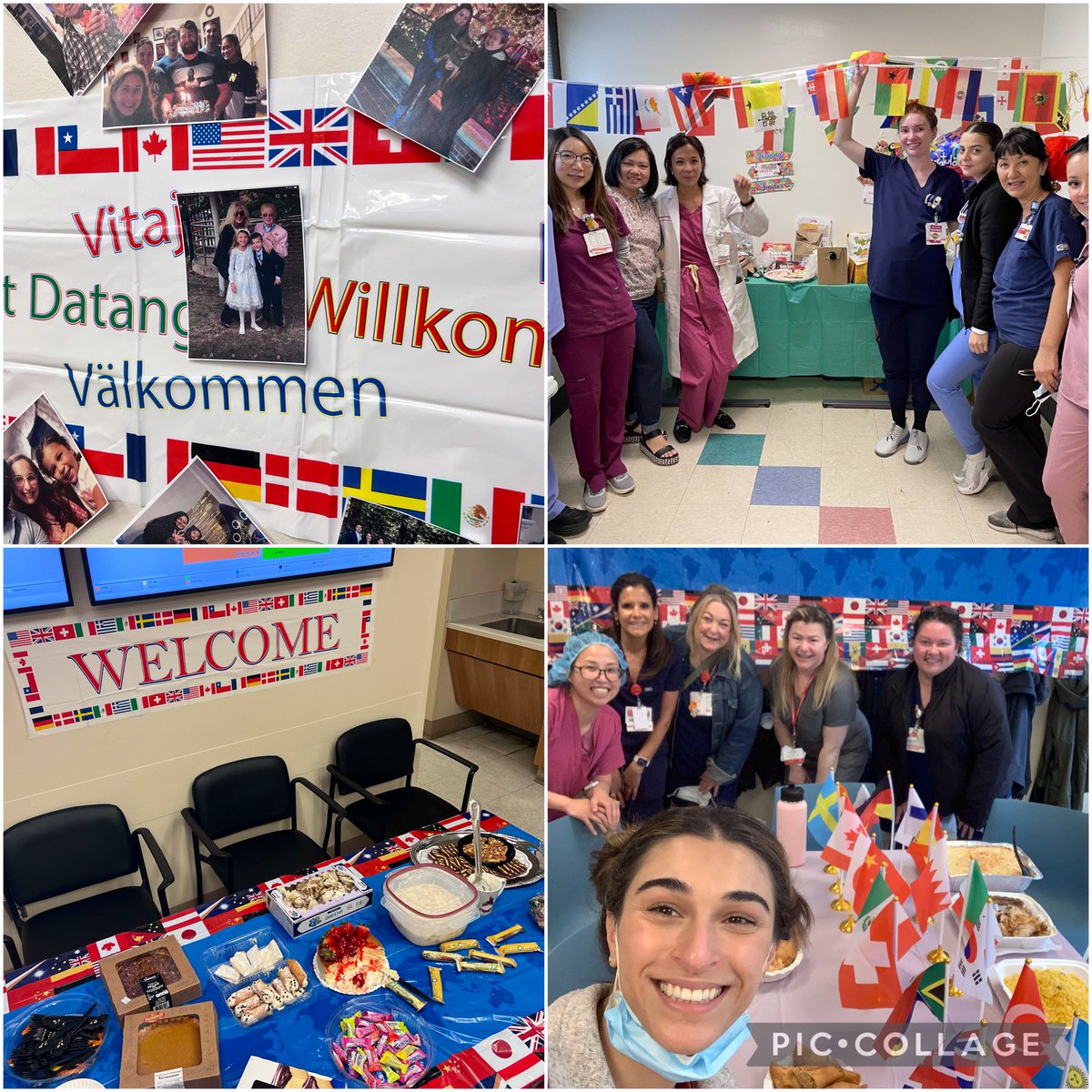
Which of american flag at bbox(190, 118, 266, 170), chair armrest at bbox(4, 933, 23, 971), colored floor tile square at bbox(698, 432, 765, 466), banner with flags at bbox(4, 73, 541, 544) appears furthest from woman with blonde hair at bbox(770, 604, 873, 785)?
chair armrest at bbox(4, 933, 23, 971)

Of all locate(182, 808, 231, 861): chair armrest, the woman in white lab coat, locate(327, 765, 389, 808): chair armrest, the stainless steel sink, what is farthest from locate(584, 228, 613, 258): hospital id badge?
the stainless steel sink

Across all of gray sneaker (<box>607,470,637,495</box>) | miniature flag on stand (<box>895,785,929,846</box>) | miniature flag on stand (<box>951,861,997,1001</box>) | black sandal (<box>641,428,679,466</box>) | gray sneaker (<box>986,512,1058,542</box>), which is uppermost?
black sandal (<box>641,428,679,466</box>)

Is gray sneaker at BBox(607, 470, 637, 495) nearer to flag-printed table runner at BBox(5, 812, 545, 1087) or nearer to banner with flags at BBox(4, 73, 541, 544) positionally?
banner with flags at BBox(4, 73, 541, 544)

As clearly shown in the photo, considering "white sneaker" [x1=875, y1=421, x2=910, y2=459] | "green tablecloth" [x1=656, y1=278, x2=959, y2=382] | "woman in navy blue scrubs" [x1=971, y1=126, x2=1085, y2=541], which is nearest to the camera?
"woman in navy blue scrubs" [x1=971, y1=126, x2=1085, y2=541]

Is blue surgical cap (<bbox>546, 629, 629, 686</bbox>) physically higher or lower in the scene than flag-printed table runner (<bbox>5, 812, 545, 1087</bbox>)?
higher

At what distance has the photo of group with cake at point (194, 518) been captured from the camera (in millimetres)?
2496

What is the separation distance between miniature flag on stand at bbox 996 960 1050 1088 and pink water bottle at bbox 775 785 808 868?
45 centimetres

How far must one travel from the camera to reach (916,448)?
3.29m

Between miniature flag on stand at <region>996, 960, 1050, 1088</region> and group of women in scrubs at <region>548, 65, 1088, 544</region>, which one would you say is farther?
group of women in scrubs at <region>548, 65, 1088, 544</region>

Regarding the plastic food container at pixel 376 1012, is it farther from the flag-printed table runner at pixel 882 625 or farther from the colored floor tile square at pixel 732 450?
the colored floor tile square at pixel 732 450

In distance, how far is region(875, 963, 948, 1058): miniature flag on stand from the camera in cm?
169

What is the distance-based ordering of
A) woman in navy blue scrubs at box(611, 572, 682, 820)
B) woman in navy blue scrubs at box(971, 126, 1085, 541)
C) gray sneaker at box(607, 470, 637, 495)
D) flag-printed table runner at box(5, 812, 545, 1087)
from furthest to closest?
gray sneaker at box(607, 470, 637, 495), woman in navy blue scrubs at box(971, 126, 1085, 541), flag-printed table runner at box(5, 812, 545, 1087), woman in navy blue scrubs at box(611, 572, 682, 820)

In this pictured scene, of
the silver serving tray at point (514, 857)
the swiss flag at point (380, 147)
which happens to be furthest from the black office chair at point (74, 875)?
the swiss flag at point (380, 147)

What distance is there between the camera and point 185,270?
2.34 m
